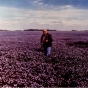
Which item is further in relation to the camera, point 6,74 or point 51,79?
point 6,74

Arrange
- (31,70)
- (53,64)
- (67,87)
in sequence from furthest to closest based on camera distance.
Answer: (53,64) < (31,70) < (67,87)

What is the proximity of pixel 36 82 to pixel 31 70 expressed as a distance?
242 cm

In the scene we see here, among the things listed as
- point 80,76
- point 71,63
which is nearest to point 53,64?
point 71,63

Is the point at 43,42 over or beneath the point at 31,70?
over

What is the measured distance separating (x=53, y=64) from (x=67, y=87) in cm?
513

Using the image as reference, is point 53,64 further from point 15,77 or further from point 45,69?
point 15,77

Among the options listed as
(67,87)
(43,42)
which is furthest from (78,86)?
(43,42)

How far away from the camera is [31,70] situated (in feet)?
48.6

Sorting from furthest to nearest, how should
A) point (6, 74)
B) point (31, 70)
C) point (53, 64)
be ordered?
point (53, 64) → point (31, 70) → point (6, 74)

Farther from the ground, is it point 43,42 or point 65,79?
point 43,42

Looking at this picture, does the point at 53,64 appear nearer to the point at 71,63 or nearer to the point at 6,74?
the point at 71,63

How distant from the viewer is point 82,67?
15547 mm

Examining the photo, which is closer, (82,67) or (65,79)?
(65,79)

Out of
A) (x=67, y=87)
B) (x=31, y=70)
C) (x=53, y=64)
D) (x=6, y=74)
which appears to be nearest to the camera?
(x=67, y=87)
